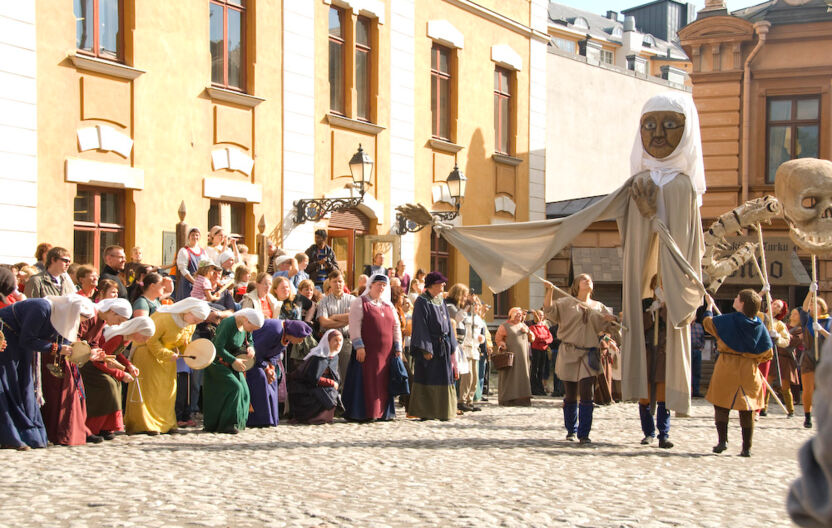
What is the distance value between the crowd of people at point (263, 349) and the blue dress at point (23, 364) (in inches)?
0.5

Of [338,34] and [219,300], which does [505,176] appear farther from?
[219,300]

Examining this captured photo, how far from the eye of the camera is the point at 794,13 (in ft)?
78.4

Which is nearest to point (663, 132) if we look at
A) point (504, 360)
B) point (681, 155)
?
point (681, 155)

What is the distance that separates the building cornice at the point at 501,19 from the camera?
21.8 metres

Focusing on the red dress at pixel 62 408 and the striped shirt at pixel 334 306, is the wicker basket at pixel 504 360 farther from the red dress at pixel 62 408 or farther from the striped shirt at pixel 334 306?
the red dress at pixel 62 408

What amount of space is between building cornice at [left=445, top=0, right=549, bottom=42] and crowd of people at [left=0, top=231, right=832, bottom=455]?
888cm

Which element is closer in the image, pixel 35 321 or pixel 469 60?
pixel 35 321

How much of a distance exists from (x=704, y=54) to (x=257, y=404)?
16660 millimetres

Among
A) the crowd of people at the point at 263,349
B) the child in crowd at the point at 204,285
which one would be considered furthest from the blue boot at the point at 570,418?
the child in crowd at the point at 204,285

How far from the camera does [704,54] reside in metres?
24.5

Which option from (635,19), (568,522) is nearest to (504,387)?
(568,522)

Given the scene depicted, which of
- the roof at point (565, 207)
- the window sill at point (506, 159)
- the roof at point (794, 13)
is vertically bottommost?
the roof at point (565, 207)

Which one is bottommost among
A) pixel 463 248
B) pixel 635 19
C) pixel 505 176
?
pixel 463 248

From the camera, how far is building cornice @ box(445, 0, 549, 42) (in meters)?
21.8
